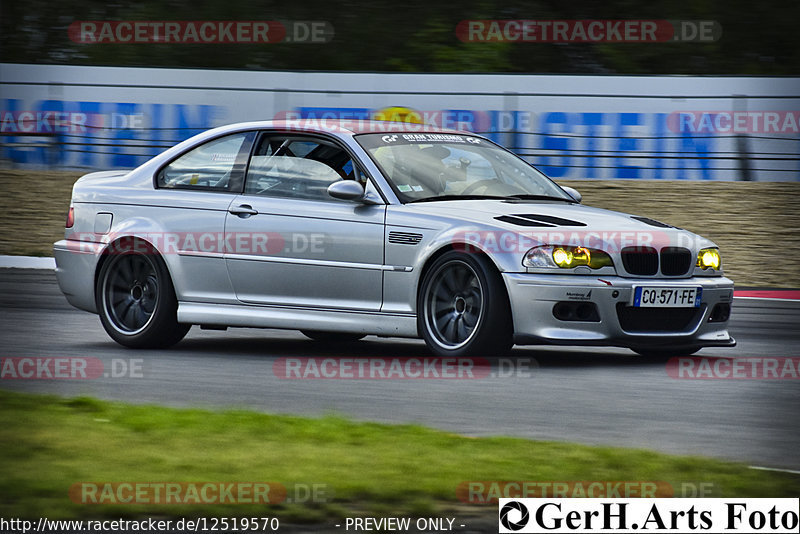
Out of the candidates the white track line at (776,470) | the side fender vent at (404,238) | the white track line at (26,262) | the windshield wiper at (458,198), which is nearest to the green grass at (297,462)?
the white track line at (776,470)

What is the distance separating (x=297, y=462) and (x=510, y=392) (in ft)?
8.31

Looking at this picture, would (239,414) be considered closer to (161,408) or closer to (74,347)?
(161,408)

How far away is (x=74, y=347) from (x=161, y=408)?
311 centimetres

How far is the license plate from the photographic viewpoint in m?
9.02

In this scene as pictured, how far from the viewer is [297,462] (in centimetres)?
589

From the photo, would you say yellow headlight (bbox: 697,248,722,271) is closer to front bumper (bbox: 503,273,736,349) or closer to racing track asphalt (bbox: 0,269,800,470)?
front bumper (bbox: 503,273,736,349)

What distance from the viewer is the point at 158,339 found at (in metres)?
10.1

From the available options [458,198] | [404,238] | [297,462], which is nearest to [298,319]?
[404,238]

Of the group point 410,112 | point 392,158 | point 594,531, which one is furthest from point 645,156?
point 594,531

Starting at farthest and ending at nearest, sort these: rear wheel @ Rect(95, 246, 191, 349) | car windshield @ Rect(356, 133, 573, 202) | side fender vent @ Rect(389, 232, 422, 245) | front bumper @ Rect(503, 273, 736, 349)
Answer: rear wheel @ Rect(95, 246, 191, 349), car windshield @ Rect(356, 133, 573, 202), side fender vent @ Rect(389, 232, 422, 245), front bumper @ Rect(503, 273, 736, 349)

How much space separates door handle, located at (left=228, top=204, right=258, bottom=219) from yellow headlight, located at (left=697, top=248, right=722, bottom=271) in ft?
9.19

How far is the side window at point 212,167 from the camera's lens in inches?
397

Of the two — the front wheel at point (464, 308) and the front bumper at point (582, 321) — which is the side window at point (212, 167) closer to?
the front wheel at point (464, 308)

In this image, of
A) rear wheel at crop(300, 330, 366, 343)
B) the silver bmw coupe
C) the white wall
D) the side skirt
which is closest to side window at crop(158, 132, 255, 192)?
the silver bmw coupe
